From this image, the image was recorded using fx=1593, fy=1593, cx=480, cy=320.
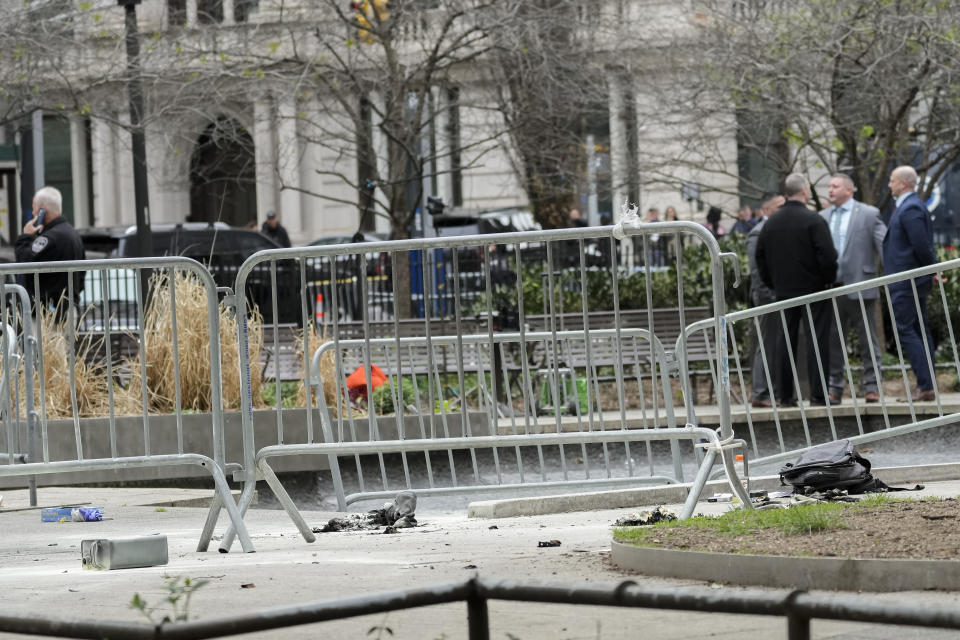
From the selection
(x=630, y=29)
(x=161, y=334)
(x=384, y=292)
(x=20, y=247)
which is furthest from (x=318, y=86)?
(x=161, y=334)

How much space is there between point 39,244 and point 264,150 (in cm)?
1579

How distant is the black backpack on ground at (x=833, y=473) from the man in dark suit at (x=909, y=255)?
13.7 ft

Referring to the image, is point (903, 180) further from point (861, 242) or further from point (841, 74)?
point (841, 74)

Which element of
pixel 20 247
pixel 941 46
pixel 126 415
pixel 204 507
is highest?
pixel 941 46

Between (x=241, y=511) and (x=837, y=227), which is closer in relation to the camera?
(x=241, y=511)

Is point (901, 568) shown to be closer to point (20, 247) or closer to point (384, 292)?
point (20, 247)

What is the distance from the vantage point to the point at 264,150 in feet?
93.0

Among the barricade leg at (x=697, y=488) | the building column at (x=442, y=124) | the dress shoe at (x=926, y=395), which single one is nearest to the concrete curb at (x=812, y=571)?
the barricade leg at (x=697, y=488)

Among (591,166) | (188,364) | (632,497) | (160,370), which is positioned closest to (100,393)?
(160,370)

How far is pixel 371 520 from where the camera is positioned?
311 inches

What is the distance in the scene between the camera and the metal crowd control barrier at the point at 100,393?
672cm

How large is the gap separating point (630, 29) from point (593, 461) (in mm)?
8787

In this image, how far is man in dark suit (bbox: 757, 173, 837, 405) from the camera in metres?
12.9

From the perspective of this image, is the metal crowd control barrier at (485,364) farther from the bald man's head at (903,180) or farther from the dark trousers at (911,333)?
the bald man's head at (903,180)
